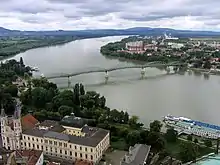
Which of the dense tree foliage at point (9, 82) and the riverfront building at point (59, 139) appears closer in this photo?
the riverfront building at point (59, 139)

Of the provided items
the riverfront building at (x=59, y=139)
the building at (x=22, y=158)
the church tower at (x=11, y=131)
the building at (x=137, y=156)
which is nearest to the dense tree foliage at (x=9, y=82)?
the riverfront building at (x=59, y=139)

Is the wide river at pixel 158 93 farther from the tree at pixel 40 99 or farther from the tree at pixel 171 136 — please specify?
the tree at pixel 40 99

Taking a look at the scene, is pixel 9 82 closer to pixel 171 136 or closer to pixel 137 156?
pixel 171 136

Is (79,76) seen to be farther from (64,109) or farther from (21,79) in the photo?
(64,109)

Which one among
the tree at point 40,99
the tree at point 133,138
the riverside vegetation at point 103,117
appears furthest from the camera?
the tree at point 40,99

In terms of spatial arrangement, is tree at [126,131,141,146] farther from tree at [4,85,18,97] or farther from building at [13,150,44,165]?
tree at [4,85,18,97]

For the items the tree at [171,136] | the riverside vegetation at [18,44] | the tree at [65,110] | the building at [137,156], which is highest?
the riverside vegetation at [18,44]
